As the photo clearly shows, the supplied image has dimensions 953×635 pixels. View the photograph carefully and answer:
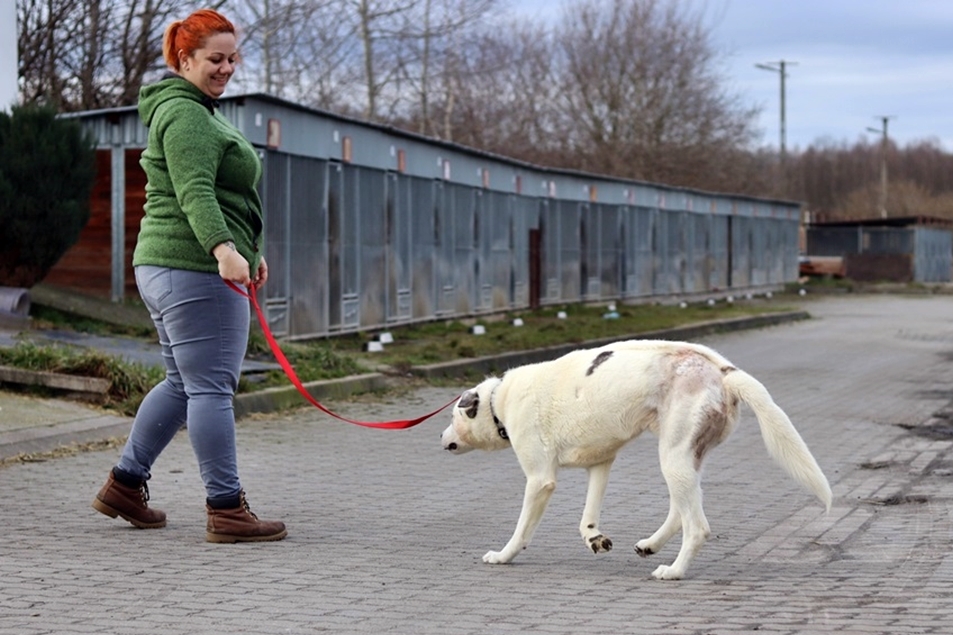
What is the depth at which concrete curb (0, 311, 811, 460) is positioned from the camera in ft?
33.0

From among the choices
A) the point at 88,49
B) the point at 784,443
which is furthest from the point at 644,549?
the point at 88,49

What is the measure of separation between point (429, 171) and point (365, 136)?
9.64 feet

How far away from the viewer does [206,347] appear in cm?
680

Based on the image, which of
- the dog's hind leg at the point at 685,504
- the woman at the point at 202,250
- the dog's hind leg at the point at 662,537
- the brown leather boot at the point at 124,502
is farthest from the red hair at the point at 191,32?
the dog's hind leg at the point at 662,537

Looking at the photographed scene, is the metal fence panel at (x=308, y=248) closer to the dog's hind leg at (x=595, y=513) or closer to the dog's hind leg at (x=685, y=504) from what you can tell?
the dog's hind leg at (x=595, y=513)

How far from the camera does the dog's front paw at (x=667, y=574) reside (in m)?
6.05

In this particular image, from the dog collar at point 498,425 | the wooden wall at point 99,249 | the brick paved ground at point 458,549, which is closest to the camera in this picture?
the brick paved ground at point 458,549

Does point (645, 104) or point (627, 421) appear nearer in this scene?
point (627, 421)

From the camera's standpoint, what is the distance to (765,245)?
50438 millimetres

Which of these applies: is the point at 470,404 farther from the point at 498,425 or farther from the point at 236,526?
the point at 236,526

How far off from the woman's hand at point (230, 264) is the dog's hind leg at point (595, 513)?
5.73 ft

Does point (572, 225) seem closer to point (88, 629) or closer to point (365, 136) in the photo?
point (365, 136)

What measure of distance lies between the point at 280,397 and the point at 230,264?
6.55 metres

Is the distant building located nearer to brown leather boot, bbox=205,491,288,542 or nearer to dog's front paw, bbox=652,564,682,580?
brown leather boot, bbox=205,491,288,542
